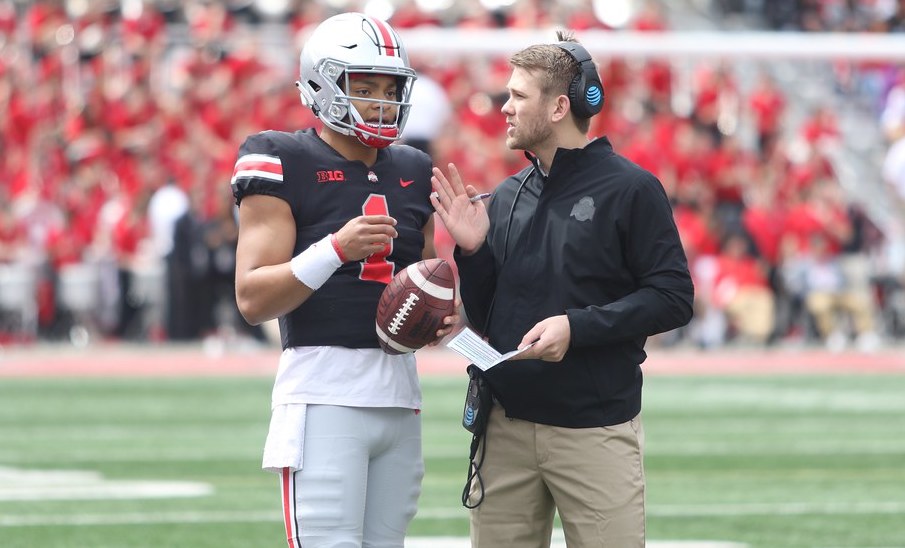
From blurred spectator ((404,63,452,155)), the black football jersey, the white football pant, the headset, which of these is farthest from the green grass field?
the headset

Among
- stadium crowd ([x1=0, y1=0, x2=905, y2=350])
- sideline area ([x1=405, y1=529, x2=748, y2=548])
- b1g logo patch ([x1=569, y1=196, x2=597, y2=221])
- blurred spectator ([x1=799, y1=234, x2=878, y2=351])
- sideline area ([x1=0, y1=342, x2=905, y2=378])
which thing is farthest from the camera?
blurred spectator ([x1=799, y1=234, x2=878, y2=351])


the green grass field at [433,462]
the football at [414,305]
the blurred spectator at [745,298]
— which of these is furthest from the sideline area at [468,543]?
the blurred spectator at [745,298]

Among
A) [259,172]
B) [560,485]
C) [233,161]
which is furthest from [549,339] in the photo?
[233,161]

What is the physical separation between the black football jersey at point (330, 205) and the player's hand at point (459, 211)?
0.29 ft

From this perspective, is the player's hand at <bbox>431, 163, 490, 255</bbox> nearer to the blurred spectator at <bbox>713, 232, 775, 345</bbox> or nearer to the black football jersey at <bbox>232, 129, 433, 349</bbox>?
the black football jersey at <bbox>232, 129, 433, 349</bbox>

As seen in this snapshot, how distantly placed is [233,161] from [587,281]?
13.2m

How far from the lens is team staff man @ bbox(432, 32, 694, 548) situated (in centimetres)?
407

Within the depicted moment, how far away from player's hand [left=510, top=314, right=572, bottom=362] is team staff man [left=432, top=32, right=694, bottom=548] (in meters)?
0.03

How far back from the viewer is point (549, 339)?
3.94 m

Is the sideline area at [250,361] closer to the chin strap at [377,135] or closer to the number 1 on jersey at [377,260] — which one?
the number 1 on jersey at [377,260]

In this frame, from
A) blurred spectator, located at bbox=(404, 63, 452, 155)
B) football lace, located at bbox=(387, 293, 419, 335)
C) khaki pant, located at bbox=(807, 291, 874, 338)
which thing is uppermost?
blurred spectator, located at bbox=(404, 63, 452, 155)

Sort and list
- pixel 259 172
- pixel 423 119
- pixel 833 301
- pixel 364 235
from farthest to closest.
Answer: pixel 833 301, pixel 423 119, pixel 259 172, pixel 364 235

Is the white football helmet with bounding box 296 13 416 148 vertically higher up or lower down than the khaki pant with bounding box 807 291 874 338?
higher up

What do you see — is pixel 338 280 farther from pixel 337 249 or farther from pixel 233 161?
pixel 233 161
